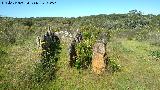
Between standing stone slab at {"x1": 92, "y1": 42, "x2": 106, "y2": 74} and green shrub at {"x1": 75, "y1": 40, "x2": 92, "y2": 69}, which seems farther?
green shrub at {"x1": 75, "y1": 40, "x2": 92, "y2": 69}

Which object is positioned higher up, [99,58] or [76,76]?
A: [99,58]

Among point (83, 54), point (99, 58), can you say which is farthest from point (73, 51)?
point (99, 58)

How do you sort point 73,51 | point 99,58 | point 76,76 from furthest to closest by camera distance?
point 73,51
point 99,58
point 76,76

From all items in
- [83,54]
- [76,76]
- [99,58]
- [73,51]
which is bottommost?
[76,76]

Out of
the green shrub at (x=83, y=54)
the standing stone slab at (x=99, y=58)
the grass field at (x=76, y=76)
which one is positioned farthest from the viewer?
the green shrub at (x=83, y=54)

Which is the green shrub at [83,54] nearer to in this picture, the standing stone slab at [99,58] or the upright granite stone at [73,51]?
the upright granite stone at [73,51]

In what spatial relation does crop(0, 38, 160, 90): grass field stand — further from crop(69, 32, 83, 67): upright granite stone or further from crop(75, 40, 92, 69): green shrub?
crop(75, 40, 92, 69): green shrub

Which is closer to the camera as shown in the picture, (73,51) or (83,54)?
(83,54)

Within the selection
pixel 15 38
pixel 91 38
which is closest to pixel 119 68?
pixel 91 38

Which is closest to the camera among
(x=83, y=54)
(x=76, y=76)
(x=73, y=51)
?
(x=76, y=76)

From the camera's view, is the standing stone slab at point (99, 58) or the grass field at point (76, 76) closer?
the grass field at point (76, 76)

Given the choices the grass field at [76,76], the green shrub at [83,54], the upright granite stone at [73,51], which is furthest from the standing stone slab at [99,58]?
the upright granite stone at [73,51]

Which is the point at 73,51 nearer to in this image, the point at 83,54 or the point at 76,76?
the point at 83,54

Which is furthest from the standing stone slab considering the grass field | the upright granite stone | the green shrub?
the upright granite stone
